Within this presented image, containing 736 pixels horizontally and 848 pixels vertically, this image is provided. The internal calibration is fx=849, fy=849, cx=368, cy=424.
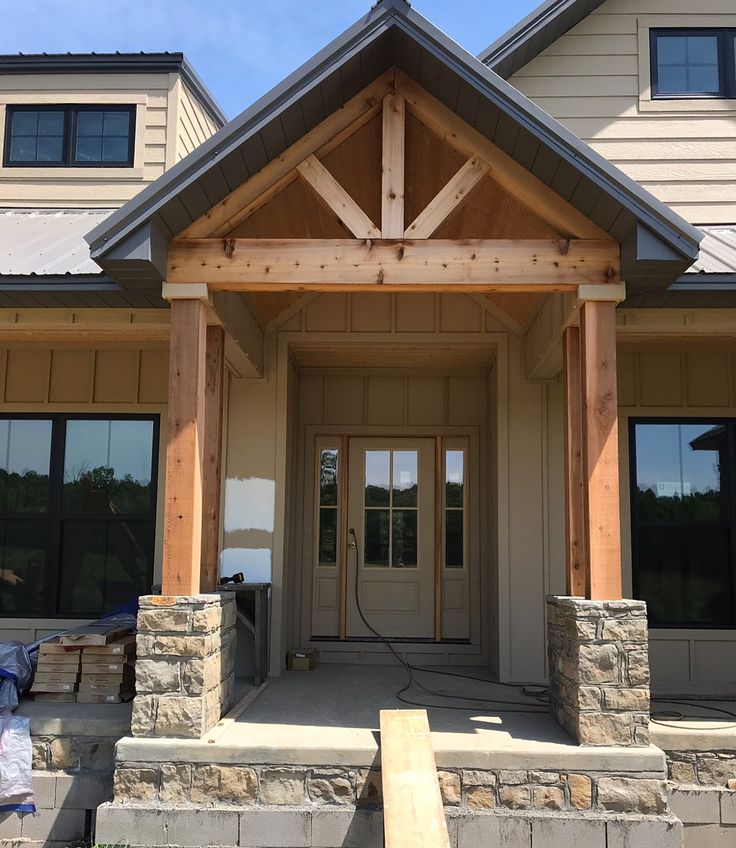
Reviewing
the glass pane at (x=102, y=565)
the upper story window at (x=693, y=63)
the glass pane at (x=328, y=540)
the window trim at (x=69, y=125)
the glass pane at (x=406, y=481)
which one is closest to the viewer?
the glass pane at (x=102, y=565)

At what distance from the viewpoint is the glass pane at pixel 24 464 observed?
786 cm

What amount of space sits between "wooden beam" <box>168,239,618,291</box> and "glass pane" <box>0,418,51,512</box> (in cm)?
322

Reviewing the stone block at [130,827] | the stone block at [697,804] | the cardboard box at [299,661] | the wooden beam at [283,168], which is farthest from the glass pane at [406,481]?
the stone block at [130,827]

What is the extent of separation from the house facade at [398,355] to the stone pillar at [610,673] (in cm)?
2

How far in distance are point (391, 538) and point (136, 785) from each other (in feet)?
13.7

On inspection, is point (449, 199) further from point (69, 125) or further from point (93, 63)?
point (93, 63)

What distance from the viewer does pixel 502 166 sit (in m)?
5.53

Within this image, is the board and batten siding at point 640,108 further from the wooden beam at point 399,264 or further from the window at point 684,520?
the wooden beam at point 399,264

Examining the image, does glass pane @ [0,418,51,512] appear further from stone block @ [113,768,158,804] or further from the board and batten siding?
the board and batten siding

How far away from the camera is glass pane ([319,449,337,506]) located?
8.70m

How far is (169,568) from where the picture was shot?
5.23 meters

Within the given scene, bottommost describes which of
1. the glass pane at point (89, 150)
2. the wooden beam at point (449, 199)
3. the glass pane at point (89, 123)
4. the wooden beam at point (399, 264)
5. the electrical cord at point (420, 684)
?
the electrical cord at point (420, 684)

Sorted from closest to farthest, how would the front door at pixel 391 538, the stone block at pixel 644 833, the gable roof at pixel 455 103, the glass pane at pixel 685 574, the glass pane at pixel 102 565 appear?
the stone block at pixel 644 833 → the gable roof at pixel 455 103 → the glass pane at pixel 685 574 → the glass pane at pixel 102 565 → the front door at pixel 391 538

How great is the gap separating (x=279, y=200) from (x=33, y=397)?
3342 millimetres
